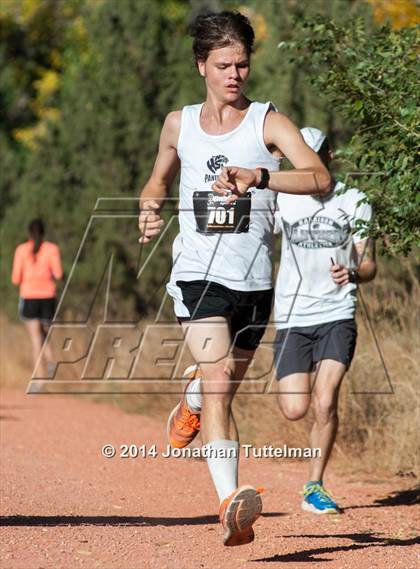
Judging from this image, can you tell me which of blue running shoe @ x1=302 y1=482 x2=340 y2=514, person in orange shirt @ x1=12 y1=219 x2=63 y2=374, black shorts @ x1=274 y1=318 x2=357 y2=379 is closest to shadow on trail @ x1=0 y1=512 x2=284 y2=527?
blue running shoe @ x1=302 y1=482 x2=340 y2=514

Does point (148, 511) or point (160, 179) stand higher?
point (160, 179)

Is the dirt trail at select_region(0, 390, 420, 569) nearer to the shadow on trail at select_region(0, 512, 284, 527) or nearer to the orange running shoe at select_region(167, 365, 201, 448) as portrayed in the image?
the shadow on trail at select_region(0, 512, 284, 527)

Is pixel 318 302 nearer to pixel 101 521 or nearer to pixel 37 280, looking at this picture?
pixel 101 521

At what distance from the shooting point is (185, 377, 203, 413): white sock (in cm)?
664

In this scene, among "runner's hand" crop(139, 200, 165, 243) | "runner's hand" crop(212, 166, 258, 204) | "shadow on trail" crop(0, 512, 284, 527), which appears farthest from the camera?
"shadow on trail" crop(0, 512, 284, 527)

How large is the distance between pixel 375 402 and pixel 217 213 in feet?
13.6

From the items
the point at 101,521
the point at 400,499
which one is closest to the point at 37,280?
the point at 400,499

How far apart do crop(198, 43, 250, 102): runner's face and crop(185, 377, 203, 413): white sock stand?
147 centimetres

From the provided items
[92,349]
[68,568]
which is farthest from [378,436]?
[92,349]

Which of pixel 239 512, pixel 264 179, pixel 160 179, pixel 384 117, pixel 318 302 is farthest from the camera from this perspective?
pixel 318 302

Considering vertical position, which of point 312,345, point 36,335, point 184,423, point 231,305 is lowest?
point 36,335

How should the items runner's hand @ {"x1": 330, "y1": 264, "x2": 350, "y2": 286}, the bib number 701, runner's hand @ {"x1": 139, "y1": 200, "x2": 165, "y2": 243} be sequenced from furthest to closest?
runner's hand @ {"x1": 330, "y1": 264, "x2": 350, "y2": 286} → runner's hand @ {"x1": 139, "y1": 200, "x2": 165, "y2": 243} → the bib number 701

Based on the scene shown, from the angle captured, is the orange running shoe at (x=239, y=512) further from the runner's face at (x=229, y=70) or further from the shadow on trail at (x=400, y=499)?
the shadow on trail at (x=400, y=499)

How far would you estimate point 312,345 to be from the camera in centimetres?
839
